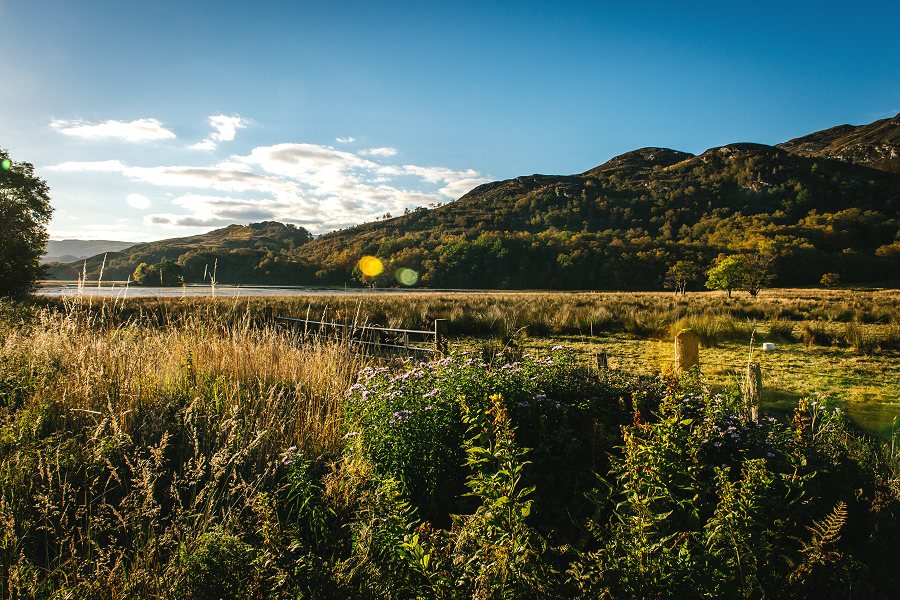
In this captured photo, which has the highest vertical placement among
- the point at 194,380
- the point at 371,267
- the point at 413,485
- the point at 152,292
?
the point at 371,267

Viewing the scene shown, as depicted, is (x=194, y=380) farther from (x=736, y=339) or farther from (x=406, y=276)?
(x=406, y=276)

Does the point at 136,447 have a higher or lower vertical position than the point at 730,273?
lower

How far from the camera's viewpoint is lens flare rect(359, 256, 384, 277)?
6925 cm

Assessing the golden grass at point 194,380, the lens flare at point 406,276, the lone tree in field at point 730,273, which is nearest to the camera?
the golden grass at point 194,380

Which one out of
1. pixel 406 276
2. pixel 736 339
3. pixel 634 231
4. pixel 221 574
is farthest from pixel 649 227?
pixel 221 574

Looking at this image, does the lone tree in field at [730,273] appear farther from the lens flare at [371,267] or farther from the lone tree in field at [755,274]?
the lens flare at [371,267]

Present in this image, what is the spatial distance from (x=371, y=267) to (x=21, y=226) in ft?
164

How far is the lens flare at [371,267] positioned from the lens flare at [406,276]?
2789 mm

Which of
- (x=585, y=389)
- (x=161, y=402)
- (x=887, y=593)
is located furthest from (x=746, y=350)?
(x=161, y=402)

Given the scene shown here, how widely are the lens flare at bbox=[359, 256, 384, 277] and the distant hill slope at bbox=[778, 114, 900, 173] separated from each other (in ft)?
400

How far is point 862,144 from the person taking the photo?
132 meters

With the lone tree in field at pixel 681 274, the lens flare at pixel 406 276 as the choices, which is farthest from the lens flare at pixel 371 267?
the lone tree in field at pixel 681 274

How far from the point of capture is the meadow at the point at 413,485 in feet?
6.37

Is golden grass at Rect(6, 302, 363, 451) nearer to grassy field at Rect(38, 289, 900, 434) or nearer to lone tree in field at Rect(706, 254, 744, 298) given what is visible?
grassy field at Rect(38, 289, 900, 434)
